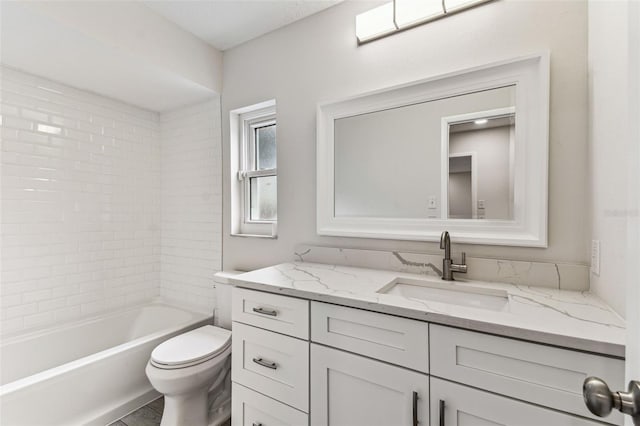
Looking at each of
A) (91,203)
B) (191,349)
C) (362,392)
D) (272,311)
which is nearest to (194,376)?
(191,349)

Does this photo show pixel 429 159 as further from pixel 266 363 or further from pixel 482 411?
pixel 266 363

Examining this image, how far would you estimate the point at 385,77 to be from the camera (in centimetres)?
156

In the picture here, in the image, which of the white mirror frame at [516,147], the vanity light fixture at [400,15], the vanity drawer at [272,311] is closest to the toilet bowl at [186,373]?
the vanity drawer at [272,311]

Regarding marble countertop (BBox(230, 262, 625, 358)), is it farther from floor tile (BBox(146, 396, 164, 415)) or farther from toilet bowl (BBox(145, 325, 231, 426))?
floor tile (BBox(146, 396, 164, 415))

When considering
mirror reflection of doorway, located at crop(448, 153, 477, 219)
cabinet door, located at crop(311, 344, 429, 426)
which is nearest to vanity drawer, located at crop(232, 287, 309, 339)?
cabinet door, located at crop(311, 344, 429, 426)

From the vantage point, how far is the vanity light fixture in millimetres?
1368

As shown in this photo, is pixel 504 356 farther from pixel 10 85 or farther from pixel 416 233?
pixel 10 85

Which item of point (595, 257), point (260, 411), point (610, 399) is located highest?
point (595, 257)

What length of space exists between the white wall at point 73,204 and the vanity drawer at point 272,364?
1.55 m

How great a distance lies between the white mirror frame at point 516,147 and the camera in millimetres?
1192

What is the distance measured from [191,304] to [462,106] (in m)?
2.43

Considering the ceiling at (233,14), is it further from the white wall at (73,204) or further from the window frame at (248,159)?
the white wall at (73,204)

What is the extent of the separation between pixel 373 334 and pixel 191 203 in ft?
6.53

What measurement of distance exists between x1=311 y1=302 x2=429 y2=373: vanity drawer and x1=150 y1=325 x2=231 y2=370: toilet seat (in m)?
0.82
